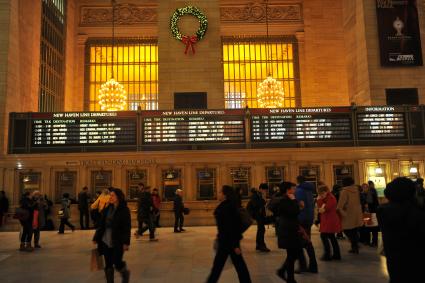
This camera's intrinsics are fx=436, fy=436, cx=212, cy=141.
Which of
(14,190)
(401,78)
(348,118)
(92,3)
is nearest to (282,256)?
(348,118)

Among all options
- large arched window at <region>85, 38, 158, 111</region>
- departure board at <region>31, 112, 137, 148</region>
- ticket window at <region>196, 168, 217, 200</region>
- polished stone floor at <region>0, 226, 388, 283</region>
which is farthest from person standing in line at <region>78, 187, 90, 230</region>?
large arched window at <region>85, 38, 158, 111</region>

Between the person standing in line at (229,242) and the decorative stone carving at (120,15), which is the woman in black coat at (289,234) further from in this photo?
the decorative stone carving at (120,15)

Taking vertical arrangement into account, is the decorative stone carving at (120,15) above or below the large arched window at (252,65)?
above

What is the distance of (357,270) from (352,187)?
1.77m

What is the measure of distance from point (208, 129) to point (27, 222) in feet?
21.5

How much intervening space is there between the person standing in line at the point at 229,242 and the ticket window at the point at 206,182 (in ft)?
30.1

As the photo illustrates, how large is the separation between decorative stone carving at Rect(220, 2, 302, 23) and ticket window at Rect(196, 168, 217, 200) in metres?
12.7

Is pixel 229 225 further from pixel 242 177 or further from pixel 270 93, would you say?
pixel 270 93

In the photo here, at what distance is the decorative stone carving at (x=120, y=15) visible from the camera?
80.3ft

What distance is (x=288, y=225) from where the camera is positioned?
19.0 feet

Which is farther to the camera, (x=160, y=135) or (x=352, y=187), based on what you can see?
(x=160, y=135)

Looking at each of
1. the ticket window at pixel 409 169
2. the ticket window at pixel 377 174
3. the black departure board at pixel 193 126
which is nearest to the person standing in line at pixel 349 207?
the black departure board at pixel 193 126

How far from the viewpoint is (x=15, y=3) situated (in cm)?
1591

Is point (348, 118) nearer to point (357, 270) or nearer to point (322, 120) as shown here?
point (322, 120)
